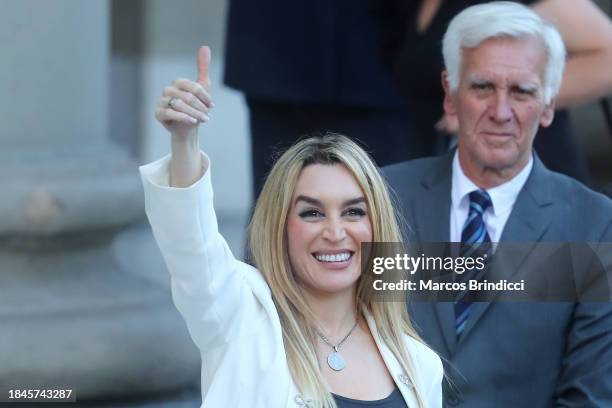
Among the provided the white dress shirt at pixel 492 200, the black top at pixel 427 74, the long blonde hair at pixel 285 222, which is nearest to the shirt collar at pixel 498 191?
the white dress shirt at pixel 492 200

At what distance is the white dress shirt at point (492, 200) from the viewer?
11.4 ft

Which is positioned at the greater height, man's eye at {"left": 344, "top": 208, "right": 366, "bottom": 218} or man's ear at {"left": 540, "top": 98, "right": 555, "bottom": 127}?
man's ear at {"left": 540, "top": 98, "right": 555, "bottom": 127}

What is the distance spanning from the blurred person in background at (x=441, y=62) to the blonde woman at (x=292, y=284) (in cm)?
100

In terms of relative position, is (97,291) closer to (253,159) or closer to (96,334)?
(96,334)

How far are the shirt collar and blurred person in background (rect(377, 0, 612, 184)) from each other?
0.33 meters

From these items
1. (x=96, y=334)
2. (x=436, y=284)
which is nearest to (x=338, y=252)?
(x=436, y=284)

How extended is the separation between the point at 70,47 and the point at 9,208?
489 mm

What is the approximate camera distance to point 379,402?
276cm

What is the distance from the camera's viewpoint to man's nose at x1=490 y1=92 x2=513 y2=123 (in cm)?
344

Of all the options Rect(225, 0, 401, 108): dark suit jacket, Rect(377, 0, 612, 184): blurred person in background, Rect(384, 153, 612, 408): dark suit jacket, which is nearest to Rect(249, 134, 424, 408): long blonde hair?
Rect(384, 153, 612, 408): dark suit jacket

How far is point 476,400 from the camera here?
3.36 meters

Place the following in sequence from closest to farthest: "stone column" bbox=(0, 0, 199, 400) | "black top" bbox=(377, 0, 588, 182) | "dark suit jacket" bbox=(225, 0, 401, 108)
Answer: "black top" bbox=(377, 0, 588, 182) → "stone column" bbox=(0, 0, 199, 400) → "dark suit jacket" bbox=(225, 0, 401, 108)

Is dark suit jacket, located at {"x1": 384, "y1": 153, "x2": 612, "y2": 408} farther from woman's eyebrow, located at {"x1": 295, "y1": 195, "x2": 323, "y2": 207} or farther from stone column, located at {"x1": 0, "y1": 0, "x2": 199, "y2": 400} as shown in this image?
stone column, located at {"x1": 0, "y1": 0, "x2": 199, "y2": 400}

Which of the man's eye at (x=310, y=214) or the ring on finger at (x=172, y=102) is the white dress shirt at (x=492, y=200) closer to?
the man's eye at (x=310, y=214)
